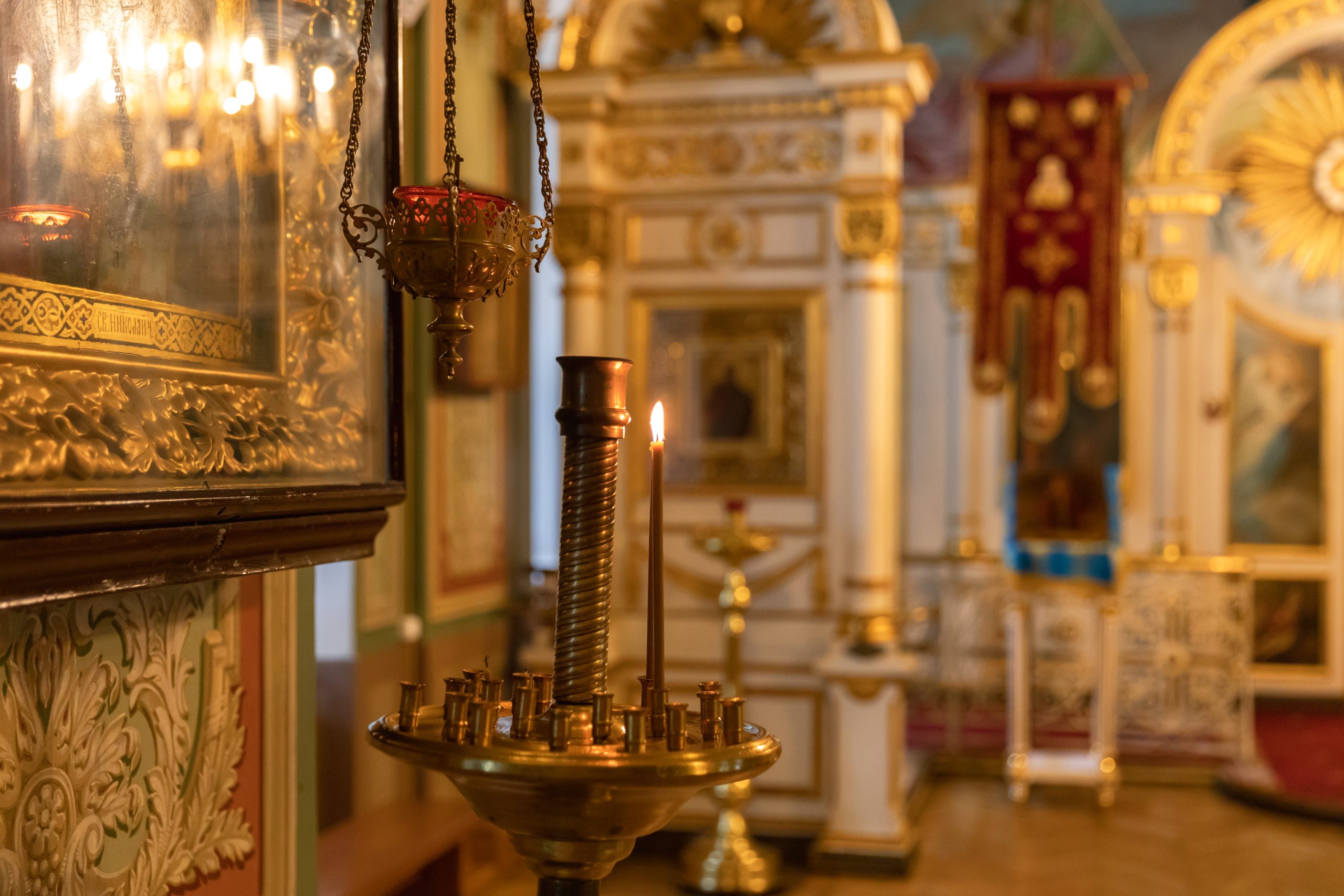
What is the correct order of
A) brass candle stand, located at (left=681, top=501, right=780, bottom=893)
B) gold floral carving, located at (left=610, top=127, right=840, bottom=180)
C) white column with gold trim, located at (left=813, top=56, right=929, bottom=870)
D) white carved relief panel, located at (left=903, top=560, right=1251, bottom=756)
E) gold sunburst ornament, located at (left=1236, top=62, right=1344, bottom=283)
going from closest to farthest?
brass candle stand, located at (left=681, top=501, right=780, bottom=893)
white column with gold trim, located at (left=813, top=56, right=929, bottom=870)
gold floral carving, located at (left=610, top=127, right=840, bottom=180)
white carved relief panel, located at (left=903, top=560, right=1251, bottom=756)
gold sunburst ornament, located at (left=1236, top=62, right=1344, bottom=283)

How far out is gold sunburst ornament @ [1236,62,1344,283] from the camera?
9.03m

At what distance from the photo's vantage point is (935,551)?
900 centimetres

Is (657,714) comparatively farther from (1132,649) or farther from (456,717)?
(1132,649)

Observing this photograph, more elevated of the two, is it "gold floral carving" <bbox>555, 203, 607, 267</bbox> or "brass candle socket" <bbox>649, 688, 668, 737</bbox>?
"gold floral carving" <bbox>555, 203, 607, 267</bbox>

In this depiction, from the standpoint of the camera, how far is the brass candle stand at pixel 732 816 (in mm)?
5383

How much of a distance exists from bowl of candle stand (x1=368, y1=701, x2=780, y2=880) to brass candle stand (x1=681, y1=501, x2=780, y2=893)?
3986 mm

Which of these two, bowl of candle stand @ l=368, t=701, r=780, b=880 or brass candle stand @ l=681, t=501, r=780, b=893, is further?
brass candle stand @ l=681, t=501, r=780, b=893

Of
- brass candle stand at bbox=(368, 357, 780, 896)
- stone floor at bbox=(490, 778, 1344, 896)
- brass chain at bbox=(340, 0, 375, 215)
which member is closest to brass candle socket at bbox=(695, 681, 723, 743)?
brass candle stand at bbox=(368, 357, 780, 896)

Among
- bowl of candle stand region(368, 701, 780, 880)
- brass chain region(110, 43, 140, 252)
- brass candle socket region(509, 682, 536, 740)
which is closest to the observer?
bowl of candle stand region(368, 701, 780, 880)

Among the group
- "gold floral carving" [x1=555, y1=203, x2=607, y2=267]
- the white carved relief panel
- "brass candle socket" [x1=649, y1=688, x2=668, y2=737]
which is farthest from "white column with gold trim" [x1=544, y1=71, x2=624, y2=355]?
"brass candle socket" [x1=649, y1=688, x2=668, y2=737]

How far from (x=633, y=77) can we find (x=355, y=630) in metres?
2.68

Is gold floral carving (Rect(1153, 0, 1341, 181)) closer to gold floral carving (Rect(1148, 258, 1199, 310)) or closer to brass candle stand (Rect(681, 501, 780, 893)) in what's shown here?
gold floral carving (Rect(1148, 258, 1199, 310))

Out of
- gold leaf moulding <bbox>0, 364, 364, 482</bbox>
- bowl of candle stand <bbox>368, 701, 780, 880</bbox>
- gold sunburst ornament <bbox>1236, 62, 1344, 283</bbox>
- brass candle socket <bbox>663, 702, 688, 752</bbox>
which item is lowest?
bowl of candle stand <bbox>368, 701, 780, 880</bbox>

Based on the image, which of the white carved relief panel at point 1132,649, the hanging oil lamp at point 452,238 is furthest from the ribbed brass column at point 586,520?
the white carved relief panel at point 1132,649
